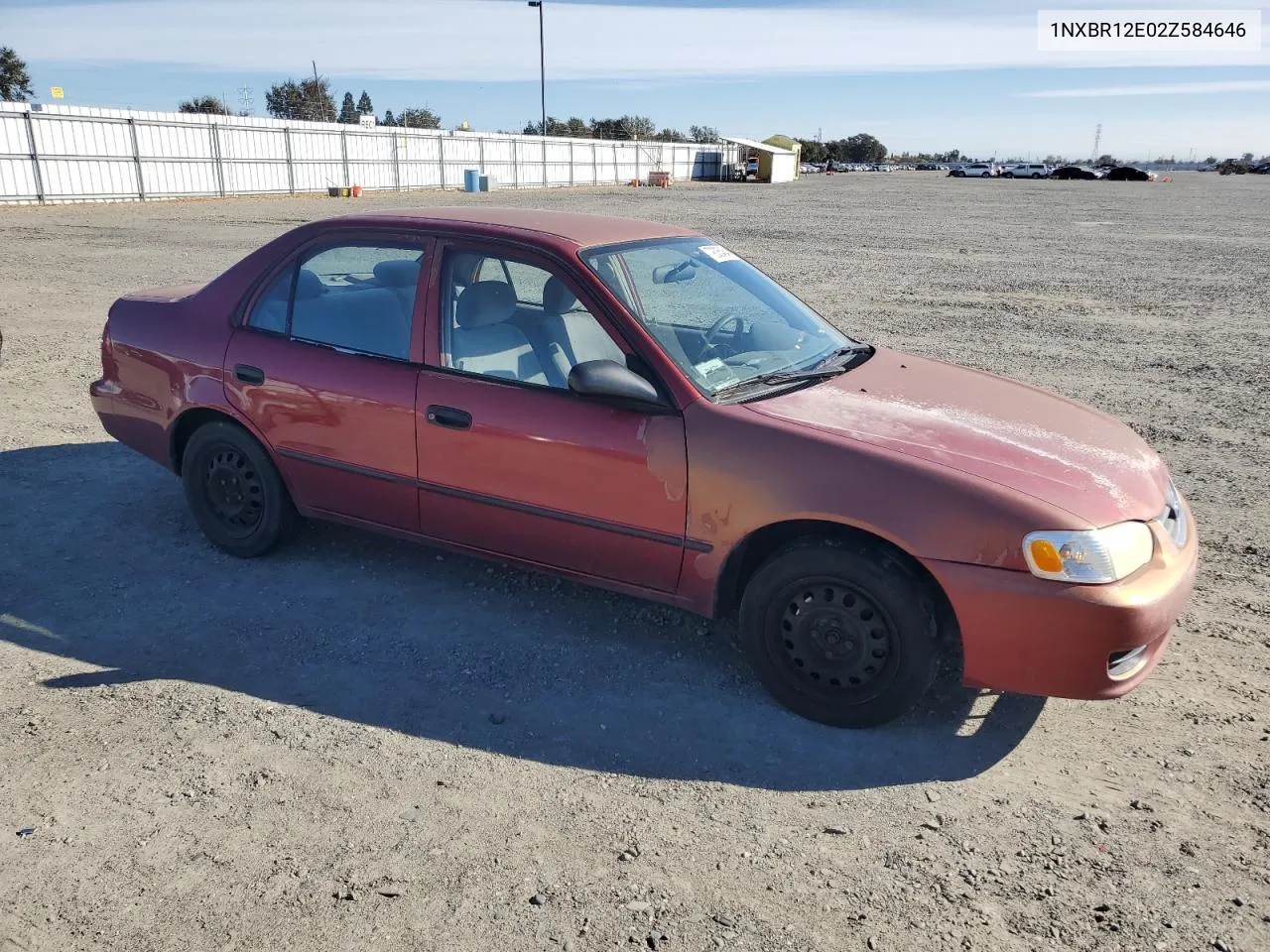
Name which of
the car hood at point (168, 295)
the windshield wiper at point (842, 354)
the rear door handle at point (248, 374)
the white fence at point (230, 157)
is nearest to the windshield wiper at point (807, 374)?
the windshield wiper at point (842, 354)

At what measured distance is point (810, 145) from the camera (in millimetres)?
169500

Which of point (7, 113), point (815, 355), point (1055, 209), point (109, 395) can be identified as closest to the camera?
point (815, 355)

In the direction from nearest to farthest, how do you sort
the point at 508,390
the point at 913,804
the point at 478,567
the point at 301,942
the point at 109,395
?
1. the point at 301,942
2. the point at 913,804
3. the point at 508,390
4. the point at 478,567
5. the point at 109,395

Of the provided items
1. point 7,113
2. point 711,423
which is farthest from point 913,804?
point 7,113

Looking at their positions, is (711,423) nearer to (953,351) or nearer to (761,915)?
(761,915)

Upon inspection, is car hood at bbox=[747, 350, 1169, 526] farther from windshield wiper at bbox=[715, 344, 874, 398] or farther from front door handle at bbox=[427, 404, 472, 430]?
front door handle at bbox=[427, 404, 472, 430]

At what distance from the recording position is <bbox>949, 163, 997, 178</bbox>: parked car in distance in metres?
101

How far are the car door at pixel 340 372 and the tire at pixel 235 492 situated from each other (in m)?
0.13

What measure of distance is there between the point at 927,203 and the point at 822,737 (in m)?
41.6

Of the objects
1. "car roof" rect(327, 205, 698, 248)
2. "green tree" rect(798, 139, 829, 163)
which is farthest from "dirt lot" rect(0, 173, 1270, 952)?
"green tree" rect(798, 139, 829, 163)

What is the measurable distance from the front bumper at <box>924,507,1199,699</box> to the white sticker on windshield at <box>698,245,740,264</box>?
2.04m

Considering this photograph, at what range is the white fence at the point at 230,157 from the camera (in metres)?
28.5

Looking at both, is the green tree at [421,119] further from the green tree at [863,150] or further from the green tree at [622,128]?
the green tree at [863,150]

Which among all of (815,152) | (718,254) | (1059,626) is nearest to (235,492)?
(718,254)
